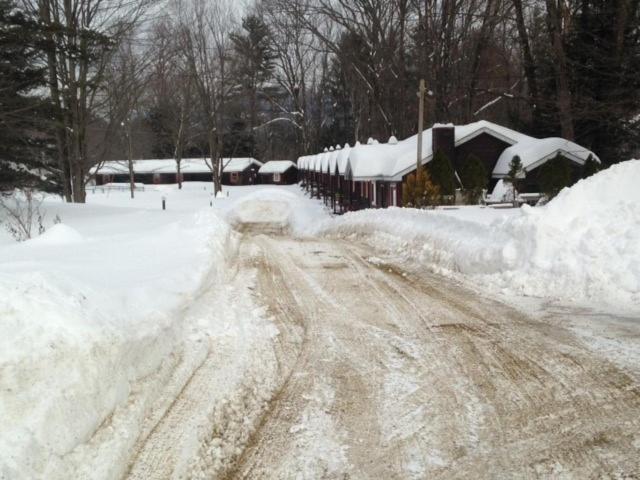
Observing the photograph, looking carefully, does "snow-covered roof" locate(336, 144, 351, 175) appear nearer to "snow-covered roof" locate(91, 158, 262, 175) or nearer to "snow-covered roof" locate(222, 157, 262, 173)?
"snow-covered roof" locate(222, 157, 262, 173)

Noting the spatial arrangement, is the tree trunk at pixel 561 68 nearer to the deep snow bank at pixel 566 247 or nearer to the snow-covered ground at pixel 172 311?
the snow-covered ground at pixel 172 311

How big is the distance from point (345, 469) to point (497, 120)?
5472 centimetres

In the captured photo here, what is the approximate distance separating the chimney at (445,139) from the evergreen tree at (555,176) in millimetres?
5177

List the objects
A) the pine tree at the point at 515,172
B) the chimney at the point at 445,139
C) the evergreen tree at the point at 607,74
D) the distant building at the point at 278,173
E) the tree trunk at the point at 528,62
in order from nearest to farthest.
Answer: the pine tree at the point at 515,172 < the evergreen tree at the point at 607,74 < the chimney at the point at 445,139 < the tree trunk at the point at 528,62 < the distant building at the point at 278,173

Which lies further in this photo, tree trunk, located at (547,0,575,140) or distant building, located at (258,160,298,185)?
distant building, located at (258,160,298,185)

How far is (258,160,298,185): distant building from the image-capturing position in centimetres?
7294

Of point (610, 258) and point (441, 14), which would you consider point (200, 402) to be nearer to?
point (610, 258)

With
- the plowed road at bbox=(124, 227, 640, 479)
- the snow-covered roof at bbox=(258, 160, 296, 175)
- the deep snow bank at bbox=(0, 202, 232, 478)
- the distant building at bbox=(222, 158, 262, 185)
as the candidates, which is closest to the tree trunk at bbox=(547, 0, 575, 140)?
the plowed road at bbox=(124, 227, 640, 479)

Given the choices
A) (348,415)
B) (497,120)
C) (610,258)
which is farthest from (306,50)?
(348,415)

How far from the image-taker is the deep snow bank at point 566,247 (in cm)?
750

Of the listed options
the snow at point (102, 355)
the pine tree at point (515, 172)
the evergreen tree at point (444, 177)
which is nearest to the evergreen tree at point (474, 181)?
the evergreen tree at point (444, 177)

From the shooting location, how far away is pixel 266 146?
283 feet

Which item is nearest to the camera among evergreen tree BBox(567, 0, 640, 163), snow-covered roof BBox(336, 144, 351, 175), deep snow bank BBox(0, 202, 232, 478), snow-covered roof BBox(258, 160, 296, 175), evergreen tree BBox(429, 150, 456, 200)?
deep snow bank BBox(0, 202, 232, 478)

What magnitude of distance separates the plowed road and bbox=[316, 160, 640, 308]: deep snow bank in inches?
56.8
